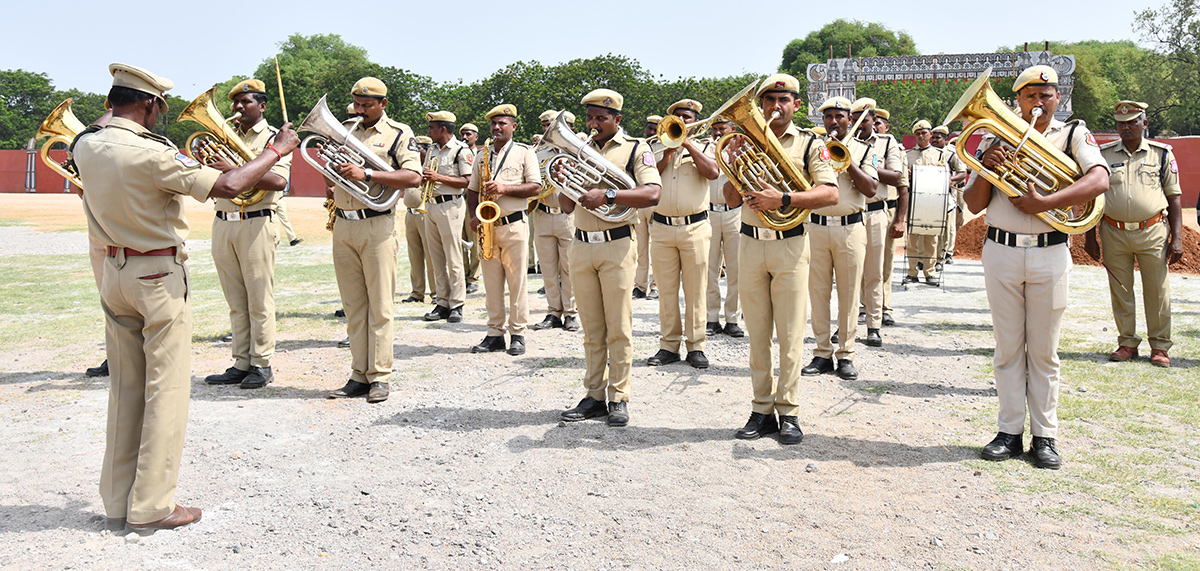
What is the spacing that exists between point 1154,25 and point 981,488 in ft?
174

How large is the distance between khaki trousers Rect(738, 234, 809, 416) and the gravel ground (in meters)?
0.39

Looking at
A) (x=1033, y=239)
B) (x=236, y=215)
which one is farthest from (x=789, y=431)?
(x=236, y=215)

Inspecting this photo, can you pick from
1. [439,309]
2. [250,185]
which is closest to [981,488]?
[250,185]

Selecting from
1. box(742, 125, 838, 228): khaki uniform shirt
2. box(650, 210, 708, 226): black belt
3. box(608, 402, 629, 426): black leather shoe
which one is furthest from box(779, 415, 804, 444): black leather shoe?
box(650, 210, 708, 226): black belt

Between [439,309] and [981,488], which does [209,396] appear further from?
[981,488]

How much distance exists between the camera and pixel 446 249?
1134cm

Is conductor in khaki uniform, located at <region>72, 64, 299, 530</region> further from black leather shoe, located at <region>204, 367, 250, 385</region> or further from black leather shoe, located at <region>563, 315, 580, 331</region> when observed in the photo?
black leather shoe, located at <region>563, 315, 580, 331</region>

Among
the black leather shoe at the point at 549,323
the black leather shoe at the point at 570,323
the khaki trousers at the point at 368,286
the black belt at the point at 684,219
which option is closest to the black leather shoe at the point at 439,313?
the black leather shoe at the point at 549,323

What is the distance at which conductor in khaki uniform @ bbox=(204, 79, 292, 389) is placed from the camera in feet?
24.6

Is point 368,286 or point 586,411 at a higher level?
point 368,286

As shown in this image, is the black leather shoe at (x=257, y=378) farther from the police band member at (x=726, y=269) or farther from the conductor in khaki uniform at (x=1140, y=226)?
the conductor in khaki uniform at (x=1140, y=226)

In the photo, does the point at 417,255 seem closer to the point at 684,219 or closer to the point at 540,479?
the point at 684,219

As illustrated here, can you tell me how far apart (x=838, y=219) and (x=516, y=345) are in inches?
135

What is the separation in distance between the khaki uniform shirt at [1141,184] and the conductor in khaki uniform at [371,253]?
6305 mm
